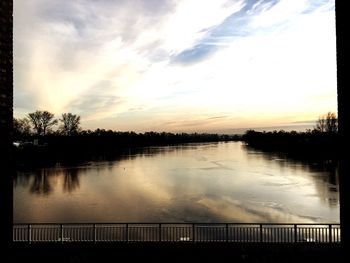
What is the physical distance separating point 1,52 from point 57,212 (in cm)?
2787
